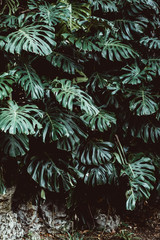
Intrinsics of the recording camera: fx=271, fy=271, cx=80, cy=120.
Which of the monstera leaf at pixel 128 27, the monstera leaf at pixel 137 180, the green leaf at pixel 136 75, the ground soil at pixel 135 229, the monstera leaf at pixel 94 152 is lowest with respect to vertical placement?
the ground soil at pixel 135 229

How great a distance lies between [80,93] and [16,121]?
2.17ft

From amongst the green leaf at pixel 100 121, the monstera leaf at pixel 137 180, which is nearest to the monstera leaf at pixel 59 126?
the green leaf at pixel 100 121

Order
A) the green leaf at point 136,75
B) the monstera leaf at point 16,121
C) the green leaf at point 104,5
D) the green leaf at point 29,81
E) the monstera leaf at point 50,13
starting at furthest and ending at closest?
the green leaf at point 104,5 < the green leaf at point 136,75 < the monstera leaf at point 50,13 < the green leaf at point 29,81 < the monstera leaf at point 16,121

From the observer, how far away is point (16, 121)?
1.73m

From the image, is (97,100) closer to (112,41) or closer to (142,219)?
(112,41)

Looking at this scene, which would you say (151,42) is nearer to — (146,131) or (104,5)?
(104,5)

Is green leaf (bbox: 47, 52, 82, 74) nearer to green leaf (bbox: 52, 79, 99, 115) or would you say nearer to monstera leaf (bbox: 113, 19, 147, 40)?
green leaf (bbox: 52, 79, 99, 115)

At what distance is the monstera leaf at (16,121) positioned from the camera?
168 centimetres

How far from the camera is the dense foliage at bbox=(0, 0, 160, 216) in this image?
195cm

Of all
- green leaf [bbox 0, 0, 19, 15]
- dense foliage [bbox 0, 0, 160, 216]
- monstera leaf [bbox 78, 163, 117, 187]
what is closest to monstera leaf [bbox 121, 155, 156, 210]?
dense foliage [bbox 0, 0, 160, 216]

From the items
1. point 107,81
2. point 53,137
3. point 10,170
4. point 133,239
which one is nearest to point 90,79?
point 107,81

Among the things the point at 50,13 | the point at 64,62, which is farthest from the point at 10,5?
the point at 64,62

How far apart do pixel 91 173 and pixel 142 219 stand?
0.97m

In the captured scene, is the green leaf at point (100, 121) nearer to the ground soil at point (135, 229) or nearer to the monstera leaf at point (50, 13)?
the monstera leaf at point (50, 13)
